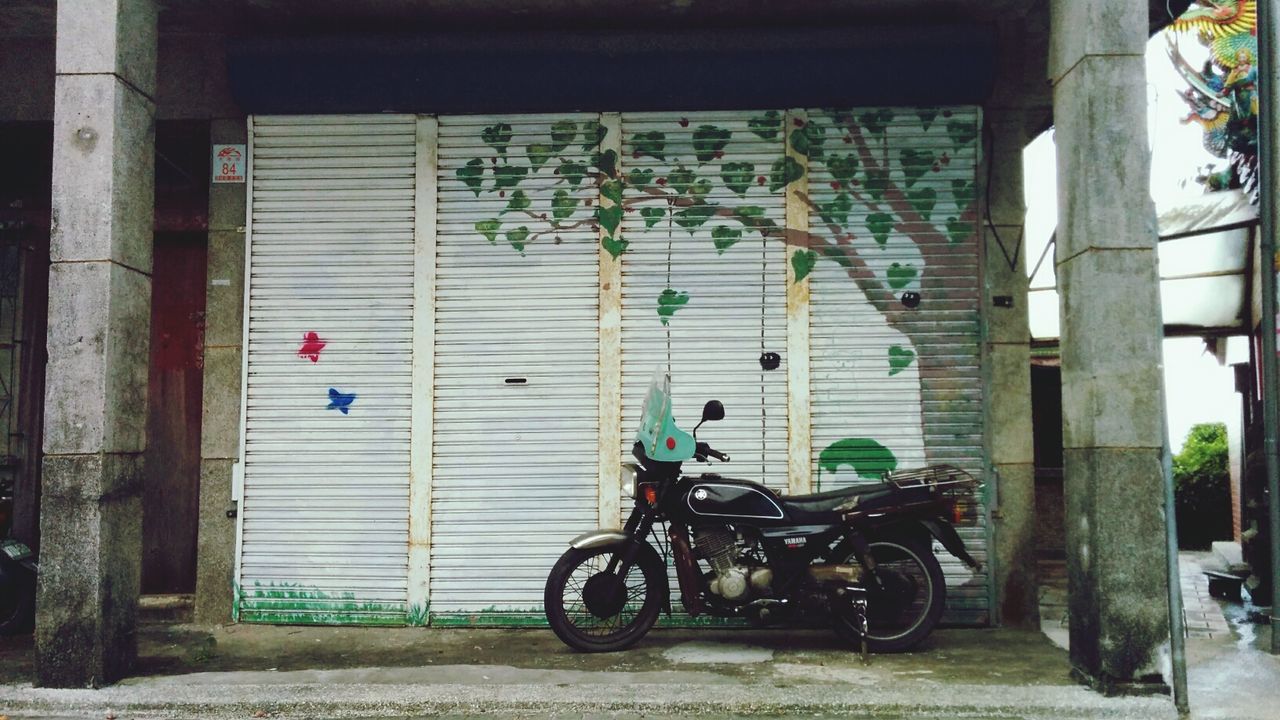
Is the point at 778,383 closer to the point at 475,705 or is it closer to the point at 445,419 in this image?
the point at 445,419

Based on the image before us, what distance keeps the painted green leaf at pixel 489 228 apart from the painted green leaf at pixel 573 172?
0.60 m

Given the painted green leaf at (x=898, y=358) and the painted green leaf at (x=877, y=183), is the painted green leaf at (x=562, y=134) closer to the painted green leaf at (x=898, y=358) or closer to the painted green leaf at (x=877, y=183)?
the painted green leaf at (x=877, y=183)

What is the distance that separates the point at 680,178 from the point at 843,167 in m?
1.20

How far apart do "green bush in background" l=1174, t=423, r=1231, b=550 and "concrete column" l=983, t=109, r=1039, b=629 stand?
9051 millimetres

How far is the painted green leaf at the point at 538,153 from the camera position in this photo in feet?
24.5

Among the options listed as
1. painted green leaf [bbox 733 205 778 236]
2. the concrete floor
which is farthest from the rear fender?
painted green leaf [bbox 733 205 778 236]

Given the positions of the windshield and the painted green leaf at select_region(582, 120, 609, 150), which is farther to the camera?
the painted green leaf at select_region(582, 120, 609, 150)

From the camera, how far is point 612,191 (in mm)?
7391

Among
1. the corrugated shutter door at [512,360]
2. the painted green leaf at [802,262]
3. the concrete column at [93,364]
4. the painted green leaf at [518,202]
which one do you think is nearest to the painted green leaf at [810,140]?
the painted green leaf at [802,262]

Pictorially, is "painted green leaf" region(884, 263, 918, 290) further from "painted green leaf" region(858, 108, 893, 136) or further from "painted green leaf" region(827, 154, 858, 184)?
"painted green leaf" region(858, 108, 893, 136)

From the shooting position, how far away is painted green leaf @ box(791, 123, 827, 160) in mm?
7383

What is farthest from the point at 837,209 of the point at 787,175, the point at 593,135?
the point at 593,135

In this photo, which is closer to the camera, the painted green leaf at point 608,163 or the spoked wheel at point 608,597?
the spoked wheel at point 608,597

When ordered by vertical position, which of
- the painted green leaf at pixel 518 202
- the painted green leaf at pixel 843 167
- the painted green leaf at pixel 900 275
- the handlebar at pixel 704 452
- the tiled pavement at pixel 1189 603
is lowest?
the tiled pavement at pixel 1189 603
